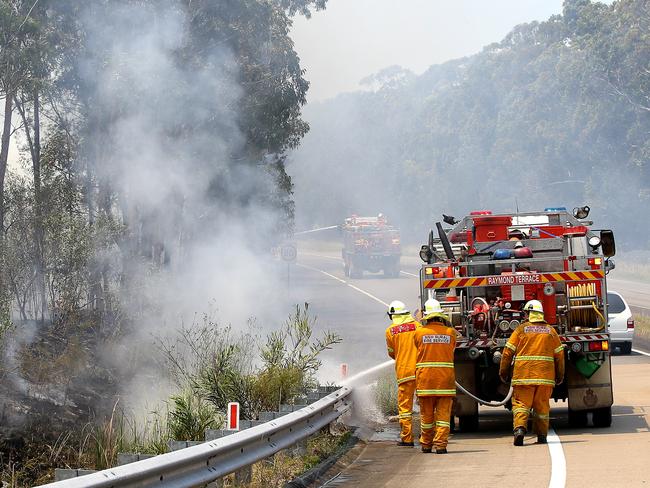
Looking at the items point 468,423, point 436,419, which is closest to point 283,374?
point 436,419

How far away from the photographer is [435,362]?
1197 centimetres

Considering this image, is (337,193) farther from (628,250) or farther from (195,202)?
(195,202)

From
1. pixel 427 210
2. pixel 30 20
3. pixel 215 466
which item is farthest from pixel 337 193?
pixel 215 466

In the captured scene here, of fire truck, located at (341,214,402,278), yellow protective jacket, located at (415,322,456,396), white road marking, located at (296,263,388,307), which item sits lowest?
yellow protective jacket, located at (415,322,456,396)

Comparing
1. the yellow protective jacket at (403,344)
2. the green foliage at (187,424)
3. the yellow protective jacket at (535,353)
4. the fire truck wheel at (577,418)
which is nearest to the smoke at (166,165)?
the fire truck wheel at (577,418)

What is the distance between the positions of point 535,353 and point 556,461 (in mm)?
1739

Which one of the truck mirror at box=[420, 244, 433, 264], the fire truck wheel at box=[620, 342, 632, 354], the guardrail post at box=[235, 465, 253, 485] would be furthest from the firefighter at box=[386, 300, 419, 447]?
the fire truck wheel at box=[620, 342, 632, 354]

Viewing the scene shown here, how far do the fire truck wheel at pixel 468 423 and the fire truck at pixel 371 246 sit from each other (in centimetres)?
3942

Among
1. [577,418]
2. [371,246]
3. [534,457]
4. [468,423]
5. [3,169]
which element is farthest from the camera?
[371,246]

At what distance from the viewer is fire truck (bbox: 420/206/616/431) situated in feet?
43.7

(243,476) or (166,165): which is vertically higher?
(166,165)

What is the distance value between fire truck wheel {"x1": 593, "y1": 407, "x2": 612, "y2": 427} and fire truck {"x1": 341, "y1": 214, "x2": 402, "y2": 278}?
131 ft

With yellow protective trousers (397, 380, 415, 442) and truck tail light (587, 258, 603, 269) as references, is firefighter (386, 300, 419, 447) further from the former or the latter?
truck tail light (587, 258, 603, 269)

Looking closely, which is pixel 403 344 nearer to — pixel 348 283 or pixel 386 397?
pixel 386 397
